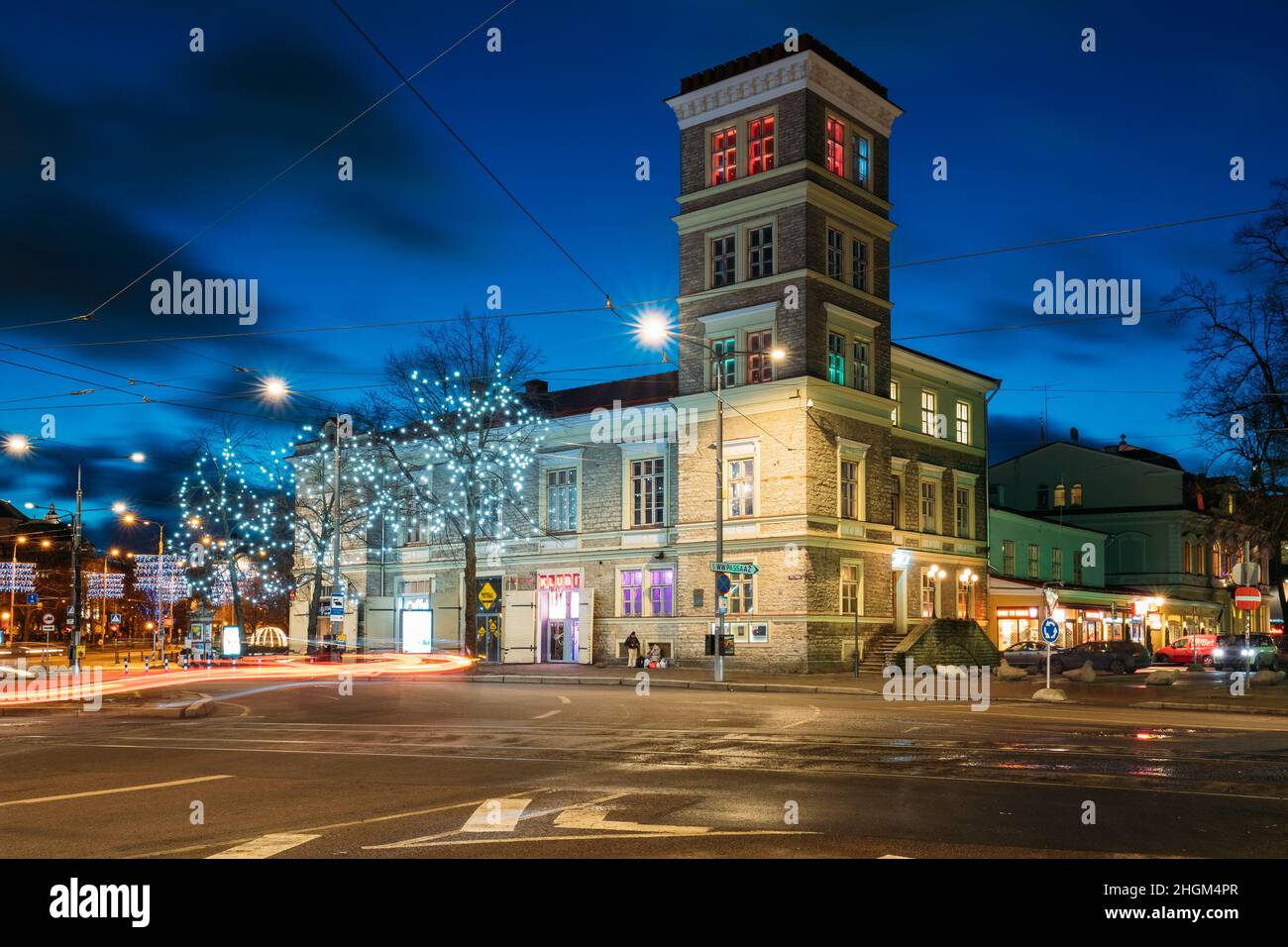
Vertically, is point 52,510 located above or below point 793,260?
below

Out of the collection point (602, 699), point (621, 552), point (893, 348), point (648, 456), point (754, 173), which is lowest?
point (602, 699)

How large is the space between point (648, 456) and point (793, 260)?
9.75 meters

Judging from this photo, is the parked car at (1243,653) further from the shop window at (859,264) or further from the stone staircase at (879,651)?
the shop window at (859,264)

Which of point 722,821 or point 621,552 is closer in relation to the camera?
point 722,821

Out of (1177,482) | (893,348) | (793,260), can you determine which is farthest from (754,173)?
(1177,482)

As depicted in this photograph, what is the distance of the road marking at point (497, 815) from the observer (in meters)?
9.36

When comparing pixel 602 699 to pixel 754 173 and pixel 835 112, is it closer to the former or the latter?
pixel 754 173

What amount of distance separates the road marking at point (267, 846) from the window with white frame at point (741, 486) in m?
32.0

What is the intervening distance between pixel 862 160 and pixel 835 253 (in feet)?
14.1

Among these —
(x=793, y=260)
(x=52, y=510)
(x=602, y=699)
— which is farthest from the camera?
(x=52, y=510)

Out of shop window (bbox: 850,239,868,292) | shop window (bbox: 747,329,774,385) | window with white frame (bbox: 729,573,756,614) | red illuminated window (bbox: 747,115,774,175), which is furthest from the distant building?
red illuminated window (bbox: 747,115,774,175)

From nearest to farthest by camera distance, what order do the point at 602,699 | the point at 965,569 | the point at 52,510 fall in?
the point at 602,699 < the point at 965,569 < the point at 52,510

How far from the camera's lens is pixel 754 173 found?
132ft

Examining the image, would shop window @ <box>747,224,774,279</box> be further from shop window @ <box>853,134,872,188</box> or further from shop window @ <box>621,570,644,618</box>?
shop window @ <box>621,570,644,618</box>
